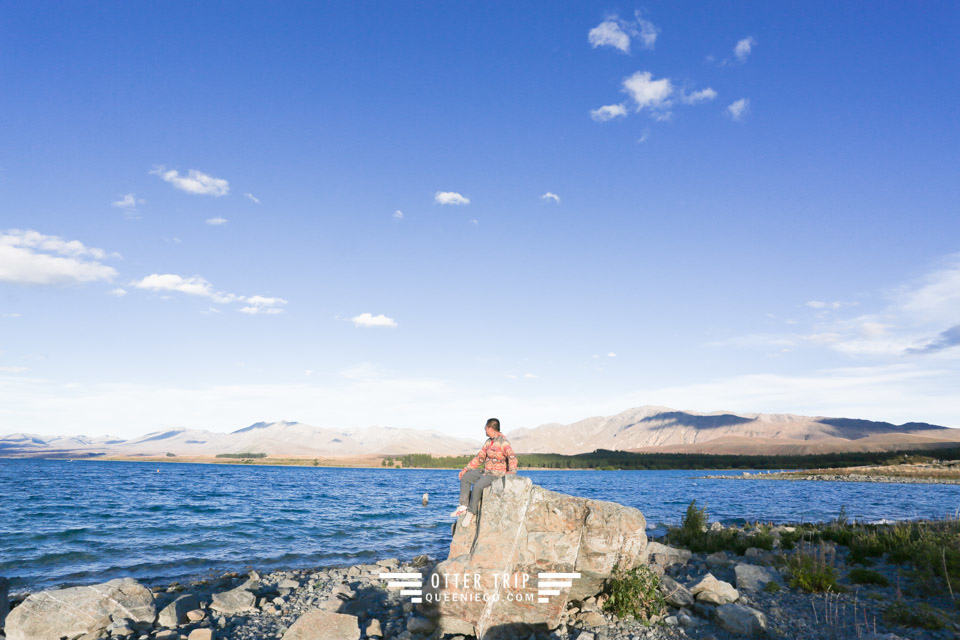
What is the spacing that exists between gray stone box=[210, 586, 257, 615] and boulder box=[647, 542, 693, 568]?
38.1 feet

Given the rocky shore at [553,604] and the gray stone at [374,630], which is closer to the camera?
the rocky shore at [553,604]

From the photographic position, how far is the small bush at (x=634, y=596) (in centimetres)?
973

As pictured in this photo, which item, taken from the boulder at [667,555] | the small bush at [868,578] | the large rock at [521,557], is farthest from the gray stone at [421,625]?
the small bush at [868,578]

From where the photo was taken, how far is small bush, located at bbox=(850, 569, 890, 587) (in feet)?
38.3

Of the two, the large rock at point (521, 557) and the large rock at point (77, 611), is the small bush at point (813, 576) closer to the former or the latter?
the large rock at point (521, 557)

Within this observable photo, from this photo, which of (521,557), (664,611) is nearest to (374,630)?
(521,557)

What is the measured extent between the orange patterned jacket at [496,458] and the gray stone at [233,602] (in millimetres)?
7738

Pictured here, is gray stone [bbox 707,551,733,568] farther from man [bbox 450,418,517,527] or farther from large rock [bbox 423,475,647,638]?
man [bbox 450,418,517,527]

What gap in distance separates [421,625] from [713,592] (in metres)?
6.40

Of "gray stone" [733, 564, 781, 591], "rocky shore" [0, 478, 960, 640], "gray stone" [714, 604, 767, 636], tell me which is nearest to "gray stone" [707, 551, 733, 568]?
"gray stone" [733, 564, 781, 591]

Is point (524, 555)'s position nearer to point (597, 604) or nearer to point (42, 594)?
point (597, 604)

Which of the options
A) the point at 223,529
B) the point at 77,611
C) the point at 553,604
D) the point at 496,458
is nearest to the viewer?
the point at 553,604

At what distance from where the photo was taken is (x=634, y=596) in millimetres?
9891

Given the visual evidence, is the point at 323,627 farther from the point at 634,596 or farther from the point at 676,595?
the point at 676,595
